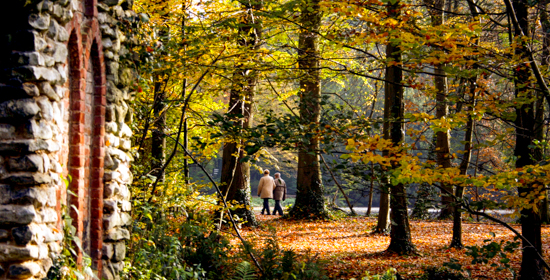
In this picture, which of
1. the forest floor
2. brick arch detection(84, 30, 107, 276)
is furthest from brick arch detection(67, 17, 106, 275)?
the forest floor

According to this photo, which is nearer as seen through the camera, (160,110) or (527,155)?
(527,155)

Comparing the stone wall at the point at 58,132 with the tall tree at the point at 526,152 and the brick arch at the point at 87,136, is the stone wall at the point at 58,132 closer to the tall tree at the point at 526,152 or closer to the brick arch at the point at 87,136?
the brick arch at the point at 87,136

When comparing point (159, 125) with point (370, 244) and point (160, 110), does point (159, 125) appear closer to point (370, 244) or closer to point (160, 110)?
point (160, 110)

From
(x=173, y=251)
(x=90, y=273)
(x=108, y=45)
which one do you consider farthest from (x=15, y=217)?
(x=173, y=251)

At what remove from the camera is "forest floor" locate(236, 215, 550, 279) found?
8016mm

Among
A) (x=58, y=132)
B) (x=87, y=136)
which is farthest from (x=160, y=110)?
(x=58, y=132)

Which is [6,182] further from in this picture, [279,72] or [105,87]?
[279,72]

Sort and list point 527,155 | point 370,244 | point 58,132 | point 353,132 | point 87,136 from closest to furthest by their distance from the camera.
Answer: point 58,132, point 87,136, point 353,132, point 527,155, point 370,244

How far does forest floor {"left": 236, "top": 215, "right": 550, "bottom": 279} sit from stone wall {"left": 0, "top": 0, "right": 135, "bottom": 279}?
291cm

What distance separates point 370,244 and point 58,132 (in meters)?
8.27

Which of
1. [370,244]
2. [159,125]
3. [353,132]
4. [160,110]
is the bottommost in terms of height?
[370,244]

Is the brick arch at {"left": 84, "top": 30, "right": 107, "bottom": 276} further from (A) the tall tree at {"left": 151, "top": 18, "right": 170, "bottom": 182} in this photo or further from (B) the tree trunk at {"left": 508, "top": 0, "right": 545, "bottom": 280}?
(B) the tree trunk at {"left": 508, "top": 0, "right": 545, "bottom": 280}

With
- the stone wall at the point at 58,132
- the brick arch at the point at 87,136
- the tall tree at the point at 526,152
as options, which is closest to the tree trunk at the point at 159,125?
the stone wall at the point at 58,132

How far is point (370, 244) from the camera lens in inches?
415
